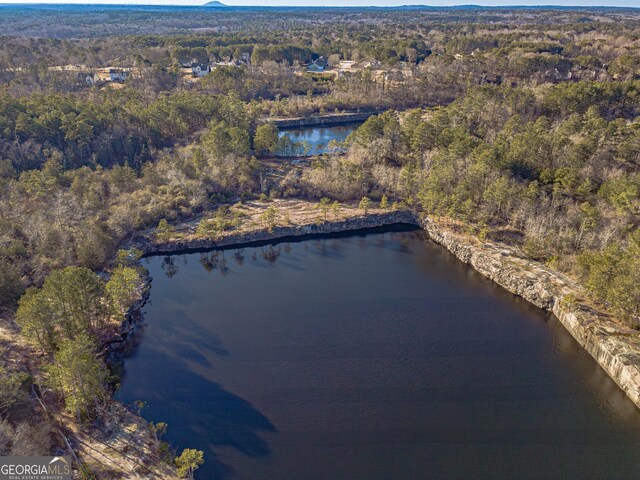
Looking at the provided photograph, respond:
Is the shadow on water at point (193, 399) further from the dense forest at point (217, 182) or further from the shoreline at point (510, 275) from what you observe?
the shoreline at point (510, 275)

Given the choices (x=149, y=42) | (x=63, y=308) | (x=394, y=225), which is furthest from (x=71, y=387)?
(x=149, y=42)

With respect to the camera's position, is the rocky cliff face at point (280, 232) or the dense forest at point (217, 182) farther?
the rocky cliff face at point (280, 232)

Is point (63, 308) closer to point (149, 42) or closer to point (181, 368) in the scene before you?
point (181, 368)

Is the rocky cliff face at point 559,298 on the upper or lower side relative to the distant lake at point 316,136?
lower

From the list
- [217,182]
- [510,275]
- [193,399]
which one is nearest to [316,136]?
[217,182]

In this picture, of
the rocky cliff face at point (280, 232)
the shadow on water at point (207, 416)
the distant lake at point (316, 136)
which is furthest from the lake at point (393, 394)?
the distant lake at point (316, 136)

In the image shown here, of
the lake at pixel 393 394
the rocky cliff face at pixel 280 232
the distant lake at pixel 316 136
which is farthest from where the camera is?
the distant lake at pixel 316 136
